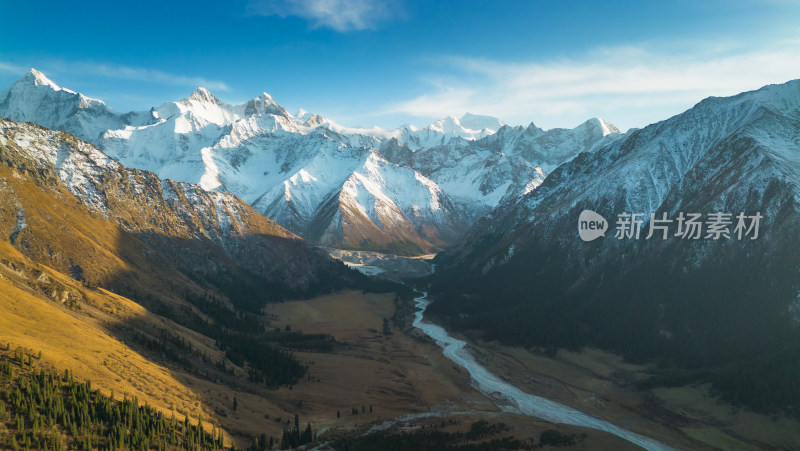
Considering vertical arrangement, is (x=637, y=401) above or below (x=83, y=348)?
below

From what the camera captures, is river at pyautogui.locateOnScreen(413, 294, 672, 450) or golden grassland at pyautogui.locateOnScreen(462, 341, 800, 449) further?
river at pyautogui.locateOnScreen(413, 294, 672, 450)

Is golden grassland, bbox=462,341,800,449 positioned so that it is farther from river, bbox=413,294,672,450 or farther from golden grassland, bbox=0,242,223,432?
golden grassland, bbox=0,242,223,432

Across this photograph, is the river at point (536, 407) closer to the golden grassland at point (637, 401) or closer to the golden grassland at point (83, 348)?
the golden grassland at point (637, 401)

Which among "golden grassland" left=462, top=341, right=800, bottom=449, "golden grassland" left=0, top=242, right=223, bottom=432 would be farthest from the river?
"golden grassland" left=0, top=242, right=223, bottom=432

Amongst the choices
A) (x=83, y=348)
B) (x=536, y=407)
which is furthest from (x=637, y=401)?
(x=83, y=348)

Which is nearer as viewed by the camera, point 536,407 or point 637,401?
point 536,407

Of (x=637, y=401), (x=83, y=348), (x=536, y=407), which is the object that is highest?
(x=83, y=348)

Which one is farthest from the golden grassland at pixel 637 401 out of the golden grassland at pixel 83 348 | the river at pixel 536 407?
the golden grassland at pixel 83 348

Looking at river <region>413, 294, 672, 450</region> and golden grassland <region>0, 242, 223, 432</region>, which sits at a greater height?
golden grassland <region>0, 242, 223, 432</region>

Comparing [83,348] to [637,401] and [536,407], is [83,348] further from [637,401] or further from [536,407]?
[637,401]
